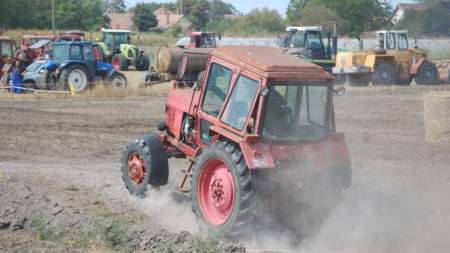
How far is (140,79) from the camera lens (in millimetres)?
29125

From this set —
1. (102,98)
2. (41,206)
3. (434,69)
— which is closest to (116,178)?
(41,206)

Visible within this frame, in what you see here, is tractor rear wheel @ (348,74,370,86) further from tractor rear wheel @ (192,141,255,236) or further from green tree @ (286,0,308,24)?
green tree @ (286,0,308,24)

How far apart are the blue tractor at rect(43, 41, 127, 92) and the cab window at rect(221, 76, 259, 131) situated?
1813cm

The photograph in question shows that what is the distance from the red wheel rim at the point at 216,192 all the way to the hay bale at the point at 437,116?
7186 mm

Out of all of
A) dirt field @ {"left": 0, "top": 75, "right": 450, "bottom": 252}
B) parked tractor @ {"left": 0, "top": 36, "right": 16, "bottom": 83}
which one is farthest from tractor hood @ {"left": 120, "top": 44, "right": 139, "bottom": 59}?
dirt field @ {"left": 0, "top": 75, "right": 450, "bottom": 252}

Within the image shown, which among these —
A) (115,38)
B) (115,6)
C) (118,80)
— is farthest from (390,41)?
(115,6)

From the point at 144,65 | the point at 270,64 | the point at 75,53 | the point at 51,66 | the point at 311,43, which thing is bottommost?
the point at 144,65

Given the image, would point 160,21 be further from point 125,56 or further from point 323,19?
point 125,56

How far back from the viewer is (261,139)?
7961 millimetres

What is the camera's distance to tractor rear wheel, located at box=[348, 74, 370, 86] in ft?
108

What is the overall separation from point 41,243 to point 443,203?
4.68m

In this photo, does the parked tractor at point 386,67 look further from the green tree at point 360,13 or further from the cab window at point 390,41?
the green tree at point 360,13

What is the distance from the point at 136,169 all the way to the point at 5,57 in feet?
74.3

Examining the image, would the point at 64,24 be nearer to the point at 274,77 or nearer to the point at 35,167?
the point at 35,167
